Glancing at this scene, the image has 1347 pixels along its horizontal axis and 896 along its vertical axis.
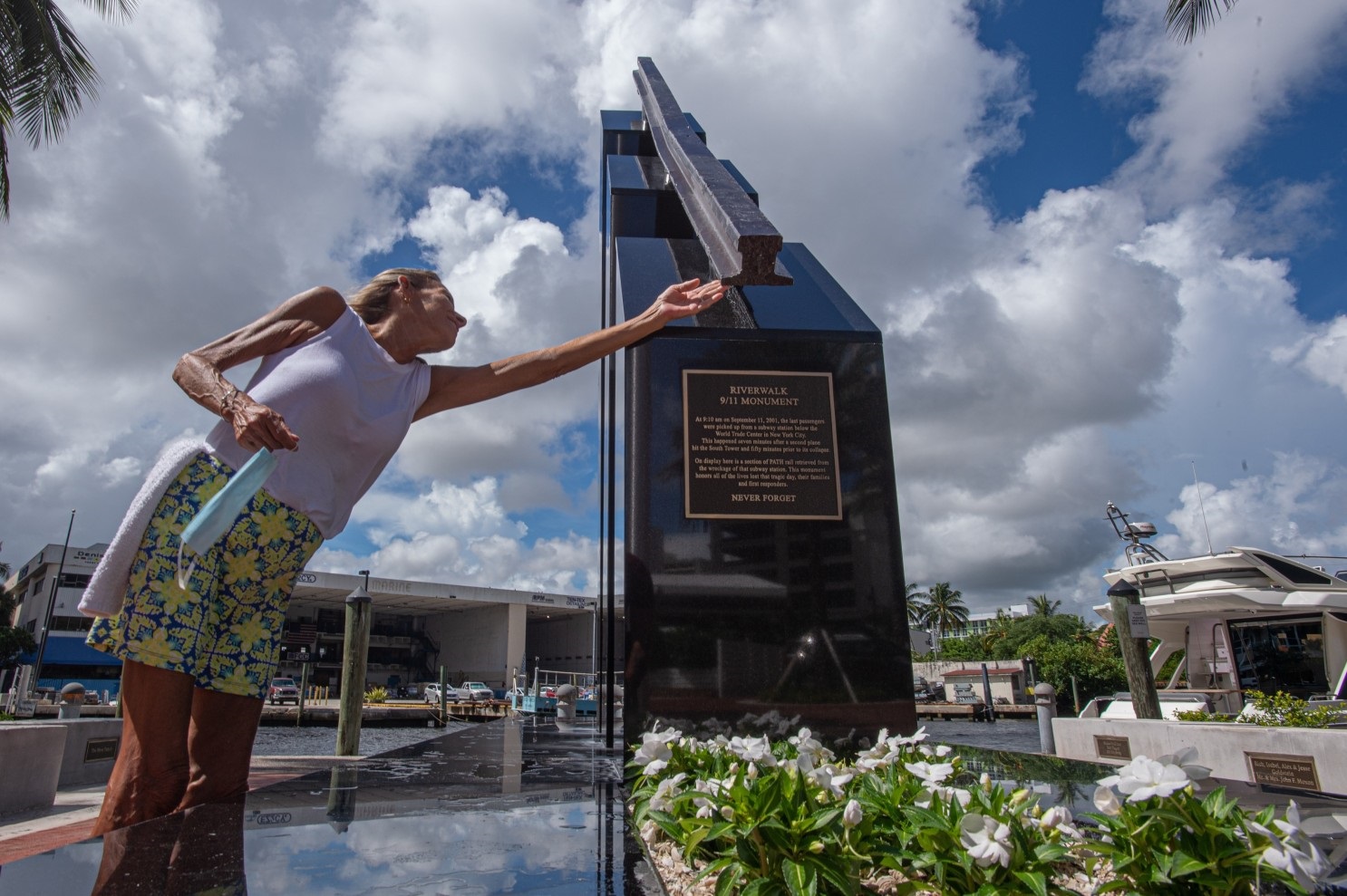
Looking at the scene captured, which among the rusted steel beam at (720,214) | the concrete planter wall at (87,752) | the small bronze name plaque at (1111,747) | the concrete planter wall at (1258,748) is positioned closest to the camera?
the rusted steel beam at (720,214)

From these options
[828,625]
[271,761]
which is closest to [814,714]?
[828,625]

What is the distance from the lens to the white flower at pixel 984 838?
A: 4.38 ft

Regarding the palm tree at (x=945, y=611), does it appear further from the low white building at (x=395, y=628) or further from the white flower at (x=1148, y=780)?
the white flower at (x=1148, y=780)

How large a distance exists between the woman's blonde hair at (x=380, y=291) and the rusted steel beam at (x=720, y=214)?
167 cm

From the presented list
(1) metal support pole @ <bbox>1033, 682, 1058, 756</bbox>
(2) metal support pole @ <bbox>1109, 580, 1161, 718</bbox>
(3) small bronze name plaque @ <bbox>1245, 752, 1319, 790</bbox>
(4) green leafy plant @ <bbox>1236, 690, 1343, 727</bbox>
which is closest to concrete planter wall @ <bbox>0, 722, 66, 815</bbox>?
(3) small bronze name plaque @ <bbox>1245, 752, 1319, 790</bbox>

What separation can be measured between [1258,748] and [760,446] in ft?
17.2

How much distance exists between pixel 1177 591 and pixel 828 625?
13.4 meters

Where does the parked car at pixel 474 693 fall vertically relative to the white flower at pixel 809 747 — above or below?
below

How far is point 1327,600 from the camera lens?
13.0 meters

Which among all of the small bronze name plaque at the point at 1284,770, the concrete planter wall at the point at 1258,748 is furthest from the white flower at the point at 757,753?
the small bronze name plaque at the point at 1284,770

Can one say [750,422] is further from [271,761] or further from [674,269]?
[271,761]

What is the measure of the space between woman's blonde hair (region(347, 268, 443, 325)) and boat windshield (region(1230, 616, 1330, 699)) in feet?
52.5

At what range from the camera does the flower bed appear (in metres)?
1.28

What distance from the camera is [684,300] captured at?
3689 millimetres
